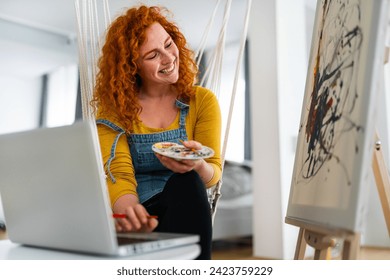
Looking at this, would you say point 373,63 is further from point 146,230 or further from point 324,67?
point 146,230

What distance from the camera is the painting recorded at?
0.62 metres

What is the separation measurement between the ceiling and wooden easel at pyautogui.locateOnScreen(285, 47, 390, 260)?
7.85 feet

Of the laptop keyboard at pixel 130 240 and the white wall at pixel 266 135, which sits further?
the white wall at pixel 266 135

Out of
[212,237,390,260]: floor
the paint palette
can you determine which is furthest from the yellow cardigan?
[212,237,390,260]: floor

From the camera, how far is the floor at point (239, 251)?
2557 millimetres

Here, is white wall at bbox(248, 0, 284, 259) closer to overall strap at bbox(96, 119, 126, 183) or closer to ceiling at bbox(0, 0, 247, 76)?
ceiling at bbox(0, 0, 247, 76)

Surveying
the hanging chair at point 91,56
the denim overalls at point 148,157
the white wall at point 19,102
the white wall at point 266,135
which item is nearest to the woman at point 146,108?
the denim overalls at point 148,157

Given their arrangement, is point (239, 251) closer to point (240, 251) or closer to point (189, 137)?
point (240, 251)

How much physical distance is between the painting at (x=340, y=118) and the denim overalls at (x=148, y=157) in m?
0.29

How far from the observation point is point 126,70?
110 cm

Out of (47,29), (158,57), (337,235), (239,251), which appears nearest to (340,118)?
(337,235)

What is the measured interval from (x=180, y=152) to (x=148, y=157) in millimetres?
249

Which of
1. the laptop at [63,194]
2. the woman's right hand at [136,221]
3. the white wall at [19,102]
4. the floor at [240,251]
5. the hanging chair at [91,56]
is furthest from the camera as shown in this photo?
the white wall at [19,102]

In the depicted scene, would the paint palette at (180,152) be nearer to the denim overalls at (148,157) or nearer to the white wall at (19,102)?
the denim overalls at (148,157)
